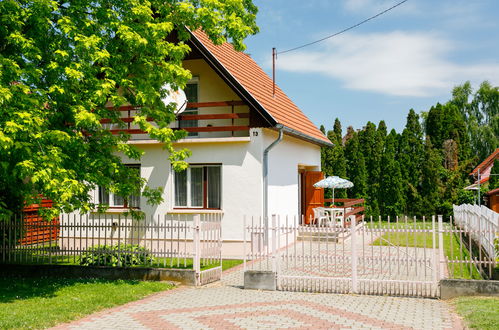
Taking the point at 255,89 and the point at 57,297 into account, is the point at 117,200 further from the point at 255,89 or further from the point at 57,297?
the point at 57,297

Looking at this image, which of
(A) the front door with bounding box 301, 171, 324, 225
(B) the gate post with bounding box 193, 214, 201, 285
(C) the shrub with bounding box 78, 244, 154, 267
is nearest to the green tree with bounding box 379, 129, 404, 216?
(A) the front door with bounding box 301, 171, 324, 225

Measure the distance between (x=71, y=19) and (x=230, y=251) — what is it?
843cm

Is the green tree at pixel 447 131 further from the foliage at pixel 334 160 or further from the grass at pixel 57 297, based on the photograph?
the grass at pixel 57 297

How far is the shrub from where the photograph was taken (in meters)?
12.3

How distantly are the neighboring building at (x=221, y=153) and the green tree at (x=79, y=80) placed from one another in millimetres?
3271

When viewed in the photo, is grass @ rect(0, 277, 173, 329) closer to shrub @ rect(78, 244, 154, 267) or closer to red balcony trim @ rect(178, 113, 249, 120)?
shrub @ rect(78, 244, 154, 267)

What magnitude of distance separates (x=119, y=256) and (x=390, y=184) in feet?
64.7

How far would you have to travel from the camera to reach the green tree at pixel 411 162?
28625 mm

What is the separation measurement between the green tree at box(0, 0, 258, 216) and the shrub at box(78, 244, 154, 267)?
4.39ft

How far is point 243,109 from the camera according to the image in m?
16.6

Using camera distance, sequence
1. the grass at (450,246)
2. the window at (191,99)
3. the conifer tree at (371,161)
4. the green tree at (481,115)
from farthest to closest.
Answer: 1. the green tree at (481,115)
2. the conifer tree at (371,161)
3. the window at (191,99)
4. the grass at (450,246)

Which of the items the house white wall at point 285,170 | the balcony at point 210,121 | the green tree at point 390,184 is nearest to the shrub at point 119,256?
the balcony at point 210,121

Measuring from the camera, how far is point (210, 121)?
1698 centimetres

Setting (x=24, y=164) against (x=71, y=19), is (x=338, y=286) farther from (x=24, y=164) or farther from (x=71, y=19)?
(x=71, y=19)
